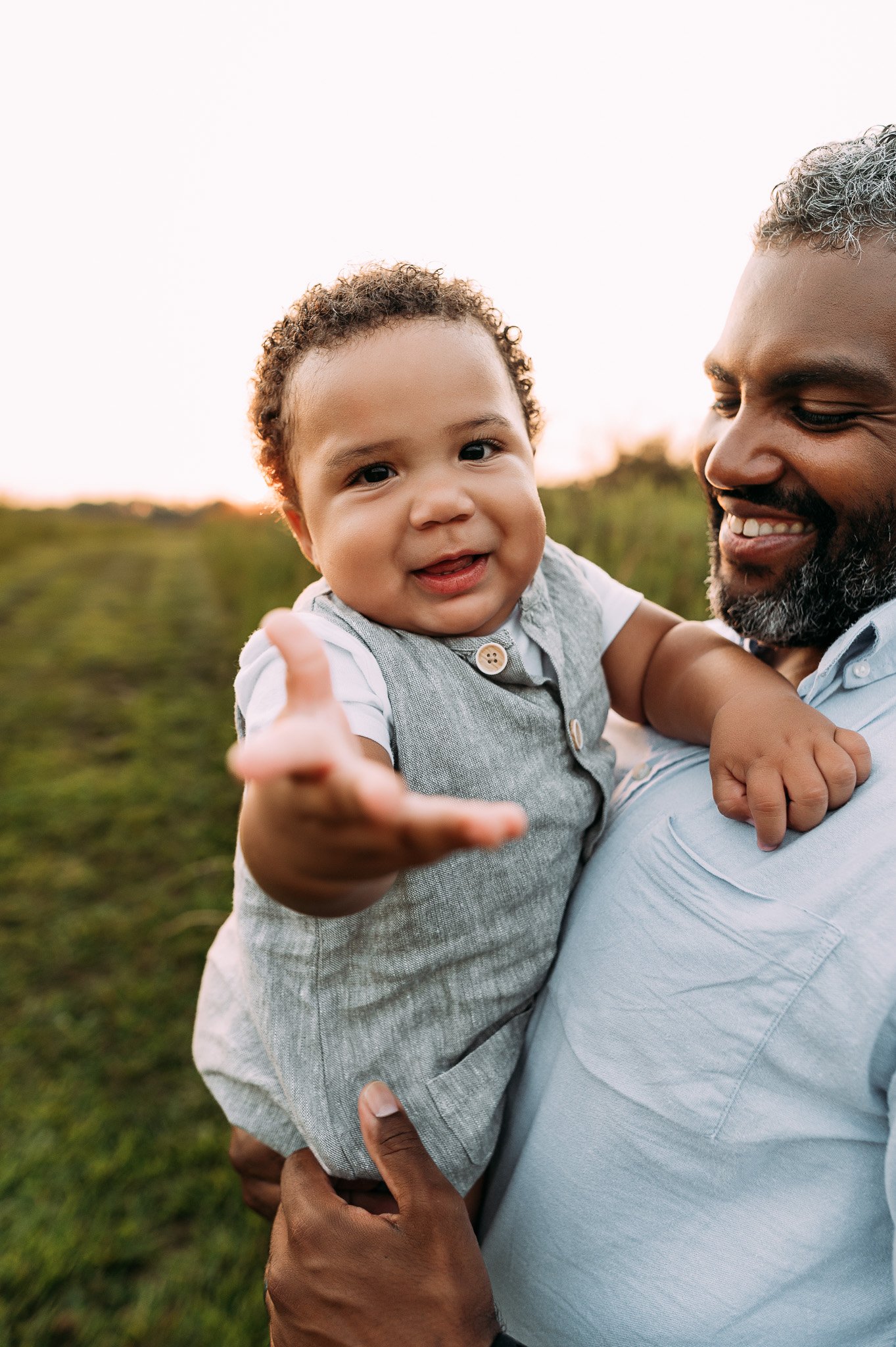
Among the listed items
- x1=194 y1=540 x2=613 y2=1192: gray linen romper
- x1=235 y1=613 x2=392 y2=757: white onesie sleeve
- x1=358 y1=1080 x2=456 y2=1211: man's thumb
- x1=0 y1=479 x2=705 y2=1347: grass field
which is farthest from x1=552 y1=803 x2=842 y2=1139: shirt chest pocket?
x1=0 y1=479 x2=705 y2=1347: grass field

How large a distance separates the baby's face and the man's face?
501 mm

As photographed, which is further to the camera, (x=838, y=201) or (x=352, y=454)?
(x=838, y=201)

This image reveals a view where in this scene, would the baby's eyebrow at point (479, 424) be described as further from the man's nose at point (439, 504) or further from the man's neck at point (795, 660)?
the man's neck at point (795, 660)

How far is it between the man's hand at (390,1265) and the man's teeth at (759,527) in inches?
47.7

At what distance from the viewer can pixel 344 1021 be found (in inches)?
52.0

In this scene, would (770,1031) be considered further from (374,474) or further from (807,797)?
(374,474)

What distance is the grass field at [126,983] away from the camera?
7.90ft

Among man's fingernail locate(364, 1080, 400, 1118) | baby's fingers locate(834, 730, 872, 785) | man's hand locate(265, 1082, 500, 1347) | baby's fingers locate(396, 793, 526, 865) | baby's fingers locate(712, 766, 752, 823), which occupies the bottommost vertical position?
man's hand locate(265, 1082, 500, 1347)

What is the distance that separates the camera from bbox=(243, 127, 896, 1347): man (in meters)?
1.12

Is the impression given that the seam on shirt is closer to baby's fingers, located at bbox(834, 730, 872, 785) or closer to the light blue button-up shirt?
the light blue button-up shirt

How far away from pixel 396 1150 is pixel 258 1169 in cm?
50

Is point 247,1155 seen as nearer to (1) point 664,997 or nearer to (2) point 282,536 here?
(1) point 664,997

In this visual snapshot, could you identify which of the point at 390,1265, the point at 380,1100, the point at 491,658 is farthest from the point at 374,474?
the point at 390,1265

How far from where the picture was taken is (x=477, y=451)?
145 centimetres
